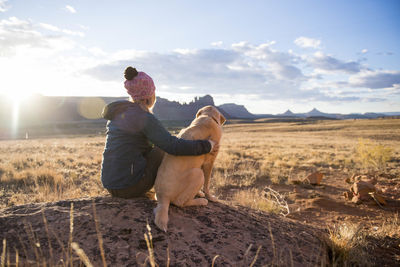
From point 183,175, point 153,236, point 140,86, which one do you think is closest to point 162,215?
point 153,236

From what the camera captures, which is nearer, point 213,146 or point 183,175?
point 183,175

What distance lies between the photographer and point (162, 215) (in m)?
2.91

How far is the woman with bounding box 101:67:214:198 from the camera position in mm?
3039

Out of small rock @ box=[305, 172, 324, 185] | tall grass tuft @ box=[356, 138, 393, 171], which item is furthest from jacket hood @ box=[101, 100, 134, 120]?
tall grass tuft @ box=[356, 138, 393, 171]

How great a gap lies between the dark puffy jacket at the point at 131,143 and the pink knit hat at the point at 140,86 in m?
0.17

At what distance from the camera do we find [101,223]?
9.37ft

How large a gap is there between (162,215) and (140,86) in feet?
5.18

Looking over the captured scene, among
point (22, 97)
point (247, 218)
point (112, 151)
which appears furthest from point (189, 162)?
point (22, 97)

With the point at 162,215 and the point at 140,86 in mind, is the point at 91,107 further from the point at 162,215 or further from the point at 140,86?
the point at 162,215

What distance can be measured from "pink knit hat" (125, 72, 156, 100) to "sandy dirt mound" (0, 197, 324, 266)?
137 cm

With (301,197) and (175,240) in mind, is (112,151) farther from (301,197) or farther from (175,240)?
(301,197)

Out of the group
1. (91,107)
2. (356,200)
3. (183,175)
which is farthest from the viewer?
(91,107)

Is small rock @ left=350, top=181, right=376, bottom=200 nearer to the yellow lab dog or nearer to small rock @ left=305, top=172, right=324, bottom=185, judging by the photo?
small rock @ left=305, top=172, right=324, bottom=185

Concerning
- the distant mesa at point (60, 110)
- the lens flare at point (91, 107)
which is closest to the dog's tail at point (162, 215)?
the distant mesa at point (60, 110)
